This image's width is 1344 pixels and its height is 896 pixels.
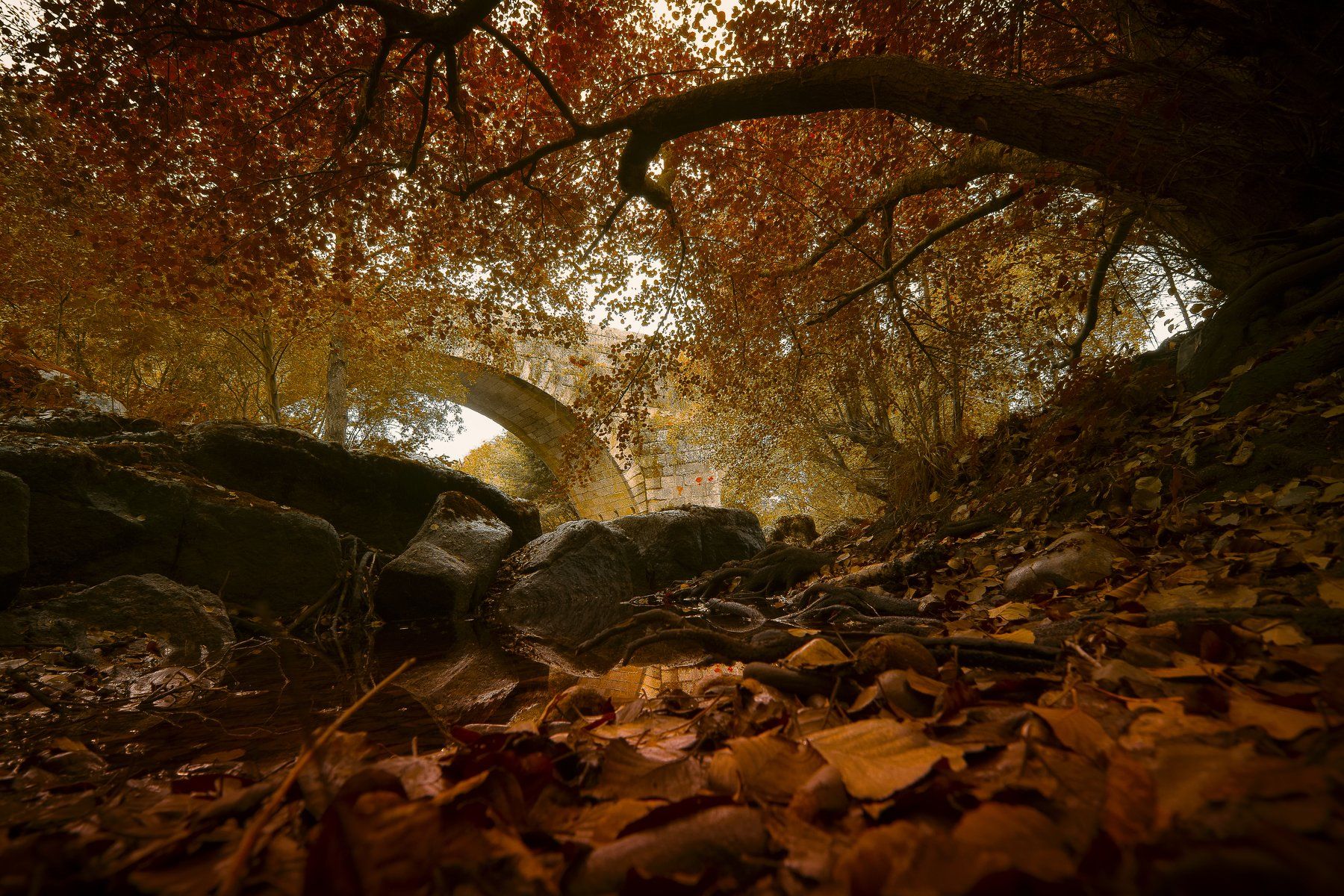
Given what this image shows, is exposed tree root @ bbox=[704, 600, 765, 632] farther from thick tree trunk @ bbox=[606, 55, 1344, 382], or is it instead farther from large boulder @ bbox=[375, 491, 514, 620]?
thick tree trunk @ bbox=[606, 55, 1344, 382]

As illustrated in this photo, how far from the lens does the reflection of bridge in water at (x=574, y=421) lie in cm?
1362

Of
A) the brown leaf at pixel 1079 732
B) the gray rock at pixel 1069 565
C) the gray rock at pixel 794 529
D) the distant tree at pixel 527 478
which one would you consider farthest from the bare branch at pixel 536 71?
the distant tree at pixel 527 478

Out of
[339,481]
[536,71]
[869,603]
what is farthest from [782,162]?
[339,481]

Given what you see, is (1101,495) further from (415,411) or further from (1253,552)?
(415,411)

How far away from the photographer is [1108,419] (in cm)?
360

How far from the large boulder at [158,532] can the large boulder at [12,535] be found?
3.14 feet

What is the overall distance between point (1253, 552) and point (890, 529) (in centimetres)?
386

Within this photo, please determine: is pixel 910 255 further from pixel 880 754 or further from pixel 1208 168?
pixel 880 754

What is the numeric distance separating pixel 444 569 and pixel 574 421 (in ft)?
27.2

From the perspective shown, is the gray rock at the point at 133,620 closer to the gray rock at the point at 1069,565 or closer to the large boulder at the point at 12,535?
the large boulder at the point at 12,535

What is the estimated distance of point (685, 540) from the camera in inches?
288

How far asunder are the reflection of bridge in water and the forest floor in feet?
38.2

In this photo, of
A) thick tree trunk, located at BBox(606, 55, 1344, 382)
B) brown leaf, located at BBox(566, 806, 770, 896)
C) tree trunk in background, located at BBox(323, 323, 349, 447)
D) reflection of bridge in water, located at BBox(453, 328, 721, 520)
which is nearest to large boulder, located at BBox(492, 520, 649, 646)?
brown leaf, located at BBox(566, 806, 770, 896)

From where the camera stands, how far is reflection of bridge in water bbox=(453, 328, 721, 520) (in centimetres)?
1362
